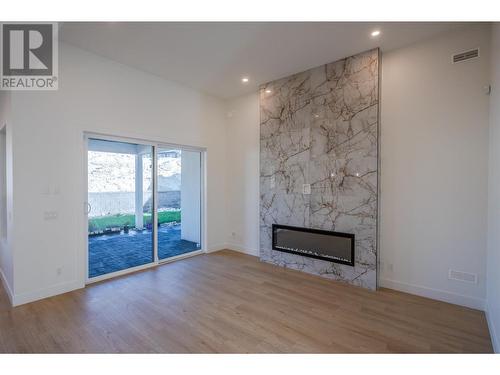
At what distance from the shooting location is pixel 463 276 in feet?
9.77

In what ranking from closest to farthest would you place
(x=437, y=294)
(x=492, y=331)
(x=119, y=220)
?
(x=492, y=331), (x=437, y=294), (x=119, y=220)

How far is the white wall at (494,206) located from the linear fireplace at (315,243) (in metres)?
1.49

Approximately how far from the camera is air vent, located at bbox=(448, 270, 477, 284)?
2918mm

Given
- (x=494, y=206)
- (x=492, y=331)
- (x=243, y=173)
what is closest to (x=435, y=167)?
(x=494, y=206)

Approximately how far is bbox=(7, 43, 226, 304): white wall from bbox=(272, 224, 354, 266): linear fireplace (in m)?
2.94

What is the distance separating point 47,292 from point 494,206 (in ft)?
17.6

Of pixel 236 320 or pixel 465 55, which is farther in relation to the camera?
pixel 465 55

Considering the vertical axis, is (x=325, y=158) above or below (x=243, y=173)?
above

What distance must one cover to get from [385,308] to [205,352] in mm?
2195

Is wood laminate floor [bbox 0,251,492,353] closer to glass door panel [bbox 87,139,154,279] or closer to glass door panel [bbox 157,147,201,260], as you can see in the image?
glass door panel [bbox 87,139,154,279]

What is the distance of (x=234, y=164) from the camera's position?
555cm

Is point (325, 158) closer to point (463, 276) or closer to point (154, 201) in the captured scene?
point (463, 276)

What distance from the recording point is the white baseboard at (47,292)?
296 centimetres
